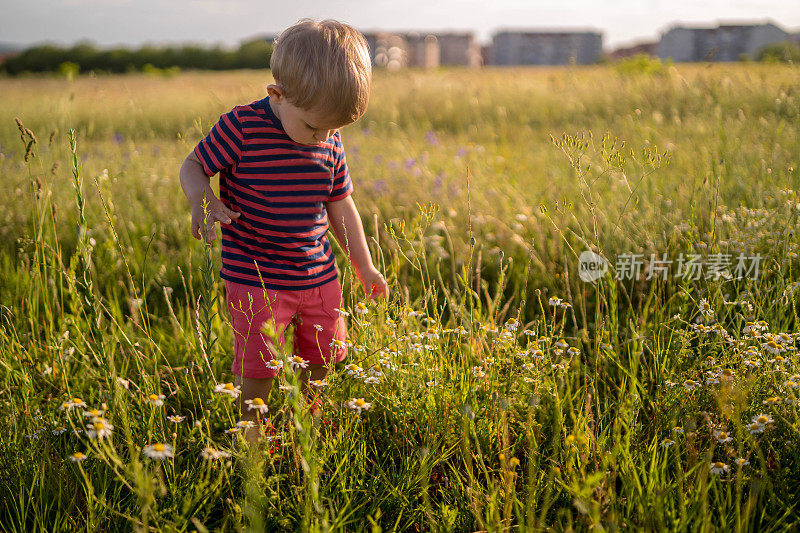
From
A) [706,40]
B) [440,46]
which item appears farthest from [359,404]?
[440,46]

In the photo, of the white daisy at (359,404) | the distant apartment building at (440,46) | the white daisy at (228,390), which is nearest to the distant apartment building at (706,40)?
the distant apartment building at (440,46)

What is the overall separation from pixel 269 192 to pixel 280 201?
4 cm

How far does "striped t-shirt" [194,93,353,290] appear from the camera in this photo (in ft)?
5.90

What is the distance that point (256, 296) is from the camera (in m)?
1.87

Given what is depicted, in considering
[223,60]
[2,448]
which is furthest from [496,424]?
[223,60]

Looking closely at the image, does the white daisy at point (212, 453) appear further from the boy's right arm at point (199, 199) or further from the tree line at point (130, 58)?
the tree line at point (130, 58)

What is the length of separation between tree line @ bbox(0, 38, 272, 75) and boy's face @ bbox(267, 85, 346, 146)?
50.0 meters

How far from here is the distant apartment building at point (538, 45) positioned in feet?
295

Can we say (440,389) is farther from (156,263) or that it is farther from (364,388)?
(156,263)

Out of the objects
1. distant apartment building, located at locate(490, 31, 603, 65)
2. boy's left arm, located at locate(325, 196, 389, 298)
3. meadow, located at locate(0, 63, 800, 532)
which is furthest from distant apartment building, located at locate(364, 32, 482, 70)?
boy's left arm, located at locate(325, 196, 389, 298)

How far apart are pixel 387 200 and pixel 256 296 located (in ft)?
7.08

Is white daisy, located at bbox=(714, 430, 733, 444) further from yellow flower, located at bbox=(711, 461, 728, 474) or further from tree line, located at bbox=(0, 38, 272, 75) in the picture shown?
tree line, located at bbox=(0, 38, 272, 75)

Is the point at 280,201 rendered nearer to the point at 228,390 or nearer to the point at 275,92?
the point at 275,92

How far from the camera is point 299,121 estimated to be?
1.71 m
